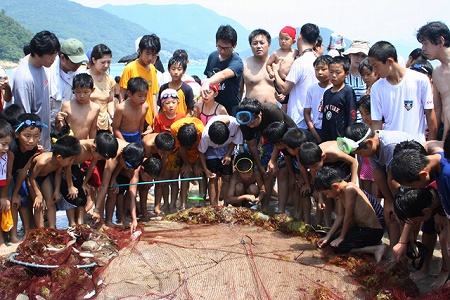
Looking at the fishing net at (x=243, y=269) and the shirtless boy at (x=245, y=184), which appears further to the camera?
the shirtless boy at (x=245, y=184)

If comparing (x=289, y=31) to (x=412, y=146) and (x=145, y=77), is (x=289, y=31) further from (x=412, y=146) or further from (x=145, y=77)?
(x=412, y=146)

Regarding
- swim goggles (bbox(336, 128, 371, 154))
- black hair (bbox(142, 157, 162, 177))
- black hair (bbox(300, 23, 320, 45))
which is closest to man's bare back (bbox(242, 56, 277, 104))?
black hair (bbox(300, 23, 320, 45))

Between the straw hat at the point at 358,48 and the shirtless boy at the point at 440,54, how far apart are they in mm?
1844

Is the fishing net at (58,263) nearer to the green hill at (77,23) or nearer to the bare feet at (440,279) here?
the bare feet at (440,279)

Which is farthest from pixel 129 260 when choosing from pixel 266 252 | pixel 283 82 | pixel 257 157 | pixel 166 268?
pixel 283 82

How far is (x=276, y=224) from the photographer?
6359 mm

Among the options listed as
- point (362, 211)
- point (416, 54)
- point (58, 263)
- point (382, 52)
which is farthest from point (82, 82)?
point (416, 54)

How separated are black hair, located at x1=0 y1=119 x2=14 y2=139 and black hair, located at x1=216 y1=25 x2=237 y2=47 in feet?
A: 10.9

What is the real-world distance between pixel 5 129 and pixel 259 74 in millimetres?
3605

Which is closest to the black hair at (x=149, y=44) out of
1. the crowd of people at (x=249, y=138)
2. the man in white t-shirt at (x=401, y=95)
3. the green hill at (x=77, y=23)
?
the crowd of people at (x=249, y=138)

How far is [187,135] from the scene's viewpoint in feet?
22.6

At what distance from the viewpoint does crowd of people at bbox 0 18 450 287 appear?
17.6 feet

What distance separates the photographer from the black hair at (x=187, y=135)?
22.6 ft

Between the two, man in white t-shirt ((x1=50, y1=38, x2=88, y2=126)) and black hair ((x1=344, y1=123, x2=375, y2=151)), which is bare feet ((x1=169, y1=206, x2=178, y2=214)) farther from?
black hair ((x1=344, y1=123, x2=375, y2=151))
